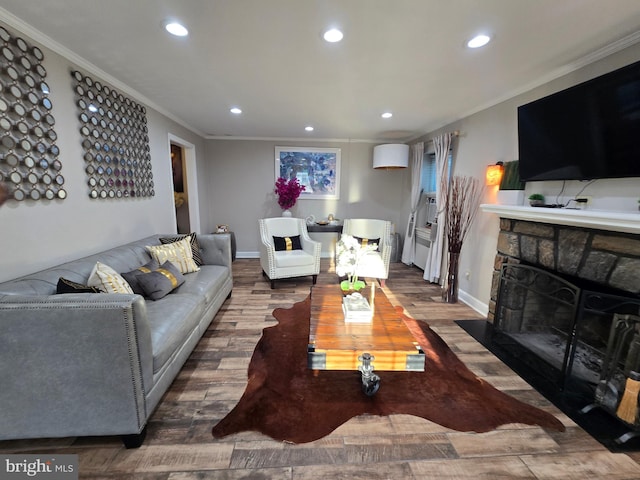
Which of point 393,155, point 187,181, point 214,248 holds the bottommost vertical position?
point 214,248

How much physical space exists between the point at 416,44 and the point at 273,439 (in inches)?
101

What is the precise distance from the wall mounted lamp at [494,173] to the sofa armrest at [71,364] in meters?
3.19

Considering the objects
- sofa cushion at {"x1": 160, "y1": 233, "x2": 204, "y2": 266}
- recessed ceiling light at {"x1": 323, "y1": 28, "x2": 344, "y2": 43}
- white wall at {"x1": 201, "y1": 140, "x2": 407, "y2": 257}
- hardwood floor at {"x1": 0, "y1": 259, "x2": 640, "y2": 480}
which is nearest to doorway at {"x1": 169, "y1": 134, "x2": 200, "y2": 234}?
white wall at {"x1": 201, "y1": 140, "x2": 407, "y2": 257}

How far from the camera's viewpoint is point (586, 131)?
6.02 feet

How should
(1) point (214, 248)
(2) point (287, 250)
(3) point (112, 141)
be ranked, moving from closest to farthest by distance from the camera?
1. (3) point (112, 141)
2. (1) point (214, 248)
3. (2) point (287, 250)

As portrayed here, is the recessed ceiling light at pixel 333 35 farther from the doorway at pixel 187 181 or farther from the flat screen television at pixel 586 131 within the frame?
the doorway at pixel 187 181

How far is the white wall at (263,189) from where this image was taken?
5.06 metres

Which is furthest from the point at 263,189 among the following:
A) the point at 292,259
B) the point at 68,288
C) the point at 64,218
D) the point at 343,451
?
the point at 343,451

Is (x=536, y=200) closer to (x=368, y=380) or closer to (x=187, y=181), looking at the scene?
(x=368, y=380)

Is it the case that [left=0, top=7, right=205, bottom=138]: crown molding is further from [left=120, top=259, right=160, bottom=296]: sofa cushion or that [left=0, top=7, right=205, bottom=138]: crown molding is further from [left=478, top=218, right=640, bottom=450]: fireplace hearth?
[left=478, top=218, right=640, bottom=450]: fireplace hearth

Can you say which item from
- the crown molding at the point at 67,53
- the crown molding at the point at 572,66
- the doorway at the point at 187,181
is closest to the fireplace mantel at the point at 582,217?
the crown molding at the point at 572,66

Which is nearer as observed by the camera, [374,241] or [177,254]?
[177,254]

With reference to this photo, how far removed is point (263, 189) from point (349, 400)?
13.6ft

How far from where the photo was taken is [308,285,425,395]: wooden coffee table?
1689 mm
